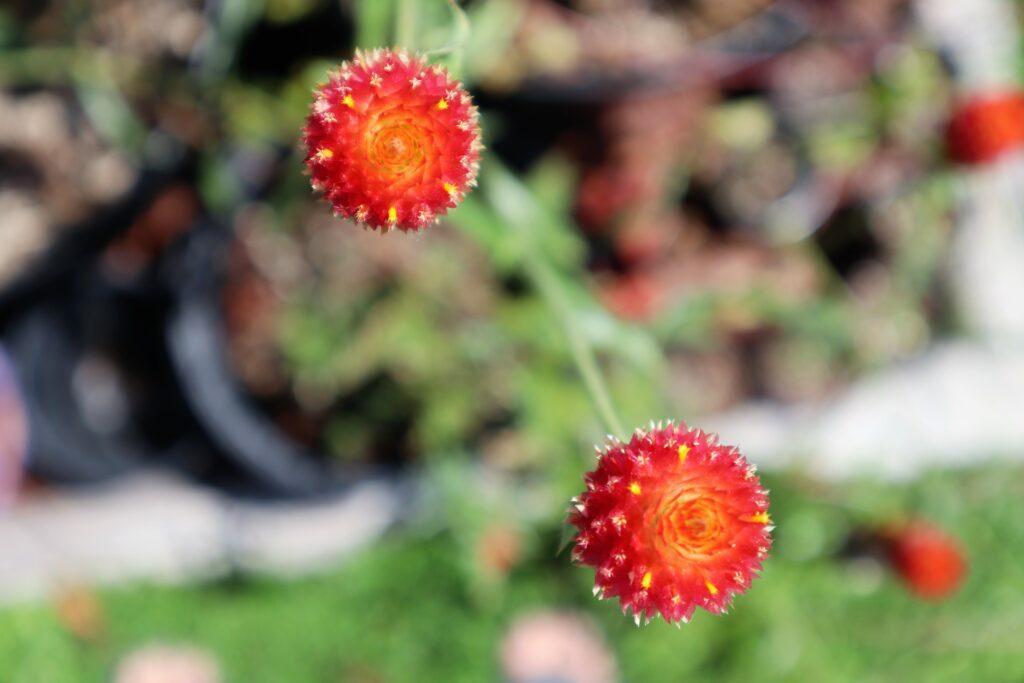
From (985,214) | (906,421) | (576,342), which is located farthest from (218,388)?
(985,214)

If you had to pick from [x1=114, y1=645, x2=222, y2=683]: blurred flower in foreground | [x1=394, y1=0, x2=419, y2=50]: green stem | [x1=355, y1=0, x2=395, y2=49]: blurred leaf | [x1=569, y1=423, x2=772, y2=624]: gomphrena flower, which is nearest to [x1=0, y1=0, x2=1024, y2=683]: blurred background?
[x1=114, y1=645, x2=222, y2=683]: blurred flower in foreground

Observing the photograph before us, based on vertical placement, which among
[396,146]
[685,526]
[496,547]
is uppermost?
[496,547]

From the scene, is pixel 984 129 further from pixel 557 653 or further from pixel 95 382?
pixel 95 382

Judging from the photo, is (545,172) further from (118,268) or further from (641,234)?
(118,268)

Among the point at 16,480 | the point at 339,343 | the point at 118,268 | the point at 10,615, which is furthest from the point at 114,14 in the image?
the point at 10,615

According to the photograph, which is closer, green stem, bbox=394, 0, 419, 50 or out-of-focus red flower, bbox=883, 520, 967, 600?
green stem, bbox=394, 0, 419, 50

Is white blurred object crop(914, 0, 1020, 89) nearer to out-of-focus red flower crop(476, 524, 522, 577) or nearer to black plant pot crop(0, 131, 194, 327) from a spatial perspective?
out-of-focus red flower crop(476, 524, 522, 577)

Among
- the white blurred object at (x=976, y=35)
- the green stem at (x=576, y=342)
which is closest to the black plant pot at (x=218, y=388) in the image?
the green stem at (x=576, y=342)
